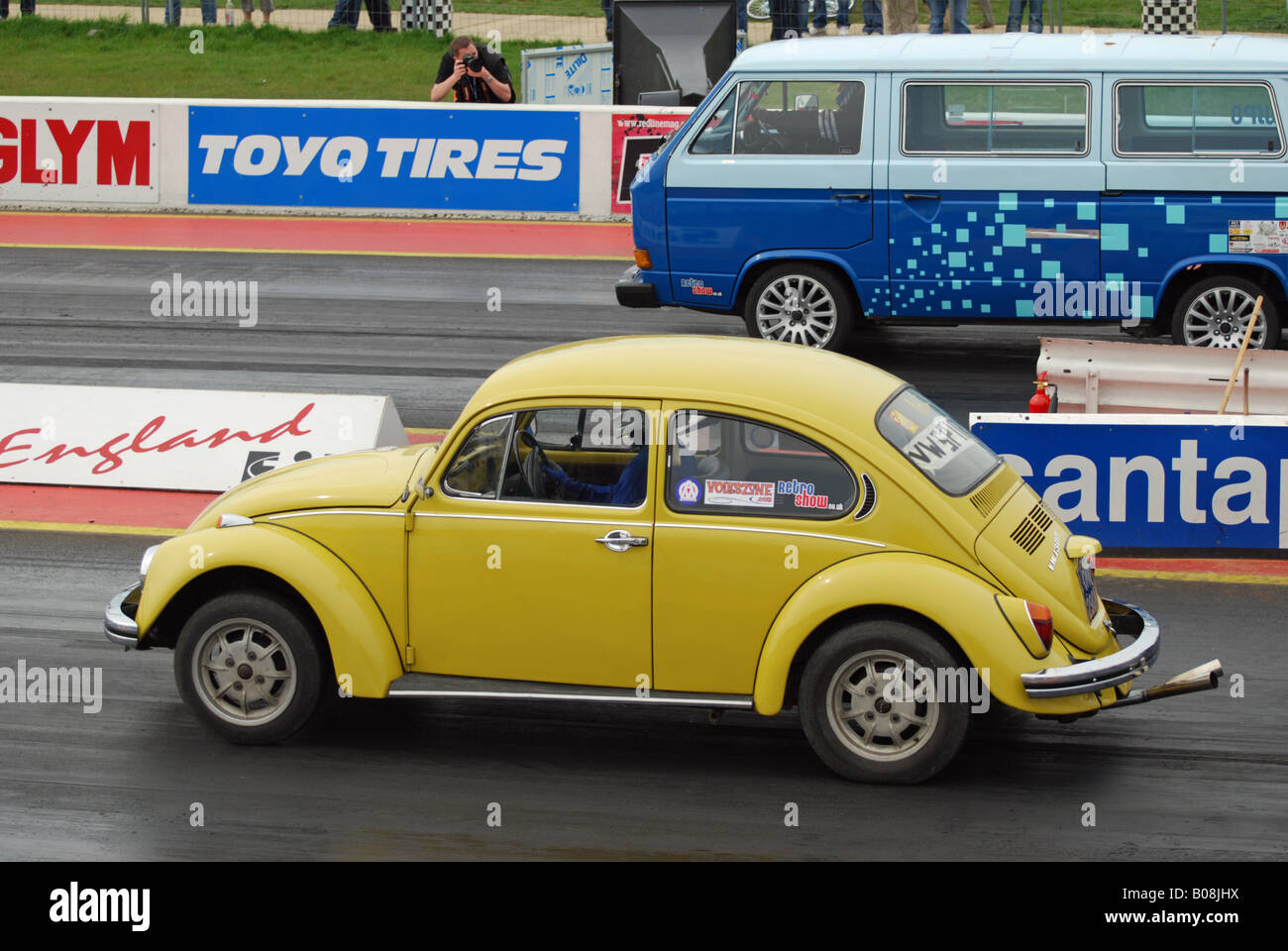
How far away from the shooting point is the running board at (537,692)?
6363mm

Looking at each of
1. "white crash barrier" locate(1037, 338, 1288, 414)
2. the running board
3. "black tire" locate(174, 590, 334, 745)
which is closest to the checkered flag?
"white crash barrier" locate(1037, 338, 1288, 414)

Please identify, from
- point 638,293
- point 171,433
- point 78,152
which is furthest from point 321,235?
point 171,433

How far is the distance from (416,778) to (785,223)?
7.00 metres

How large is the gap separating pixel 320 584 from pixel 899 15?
17.9 meters

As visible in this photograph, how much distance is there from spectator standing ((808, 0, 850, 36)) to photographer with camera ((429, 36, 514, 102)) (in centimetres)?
677

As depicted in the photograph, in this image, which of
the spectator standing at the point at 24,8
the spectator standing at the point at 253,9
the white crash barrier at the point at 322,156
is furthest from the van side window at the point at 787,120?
the spectator standing at the point at 24,8

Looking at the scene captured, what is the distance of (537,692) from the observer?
254 inches

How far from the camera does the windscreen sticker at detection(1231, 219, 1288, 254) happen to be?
11.9 m

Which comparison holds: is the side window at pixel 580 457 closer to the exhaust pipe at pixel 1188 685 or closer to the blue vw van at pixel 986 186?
the exhaust pipe at pixel 1188 685

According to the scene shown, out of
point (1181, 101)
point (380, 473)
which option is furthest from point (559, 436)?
point (1181, 101)

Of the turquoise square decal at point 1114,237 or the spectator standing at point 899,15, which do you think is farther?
the spectator standing at point 899,15

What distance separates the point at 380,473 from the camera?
6.84 meters

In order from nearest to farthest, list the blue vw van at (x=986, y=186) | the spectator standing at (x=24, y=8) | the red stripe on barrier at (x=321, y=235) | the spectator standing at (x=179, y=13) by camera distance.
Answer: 1. the blue vw van at (x=986, y=186)
2. the red stripe on barrier at (x=321, y=235)
3. the spectator standing at (x=179, y=13)
4. the spectator standing at (x=24, y=8)
